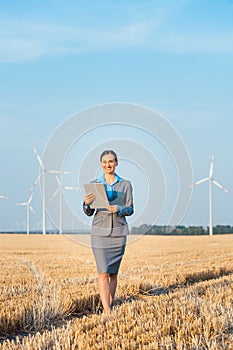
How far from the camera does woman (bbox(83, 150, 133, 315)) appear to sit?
8469 mm

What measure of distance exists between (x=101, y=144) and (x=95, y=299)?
9.40 feet

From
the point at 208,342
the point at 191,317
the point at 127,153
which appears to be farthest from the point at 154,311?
the point at 127,153

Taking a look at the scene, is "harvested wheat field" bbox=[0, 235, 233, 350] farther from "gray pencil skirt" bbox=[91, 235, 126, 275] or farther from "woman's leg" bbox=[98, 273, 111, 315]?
"gray pencil skirt" bbox=[91, 235, 126, 275]

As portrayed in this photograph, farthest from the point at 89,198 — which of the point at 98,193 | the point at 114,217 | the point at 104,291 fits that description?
the point at 104,291

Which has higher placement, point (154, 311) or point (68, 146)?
point (68, 146)

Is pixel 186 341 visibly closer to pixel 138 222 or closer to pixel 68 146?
pixel 138 222

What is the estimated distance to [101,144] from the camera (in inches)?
396

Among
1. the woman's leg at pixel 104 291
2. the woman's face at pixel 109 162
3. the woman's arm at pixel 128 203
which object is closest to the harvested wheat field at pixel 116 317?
the woman's leg at pixel 104 291

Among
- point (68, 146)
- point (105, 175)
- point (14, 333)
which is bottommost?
point (14, 333)

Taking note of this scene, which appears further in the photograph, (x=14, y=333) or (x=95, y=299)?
(x=95, y=299)

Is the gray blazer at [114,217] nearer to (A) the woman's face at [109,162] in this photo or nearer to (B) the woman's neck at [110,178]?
(B) the woman's neck at [110,178]

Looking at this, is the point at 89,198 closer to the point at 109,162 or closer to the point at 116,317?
the point at 109,162

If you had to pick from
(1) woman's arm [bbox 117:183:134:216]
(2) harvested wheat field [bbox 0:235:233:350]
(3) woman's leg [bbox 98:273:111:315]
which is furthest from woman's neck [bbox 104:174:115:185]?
(2) harvested wheat field [bbox 0:235:233:350]

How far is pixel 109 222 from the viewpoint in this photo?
334 inches
